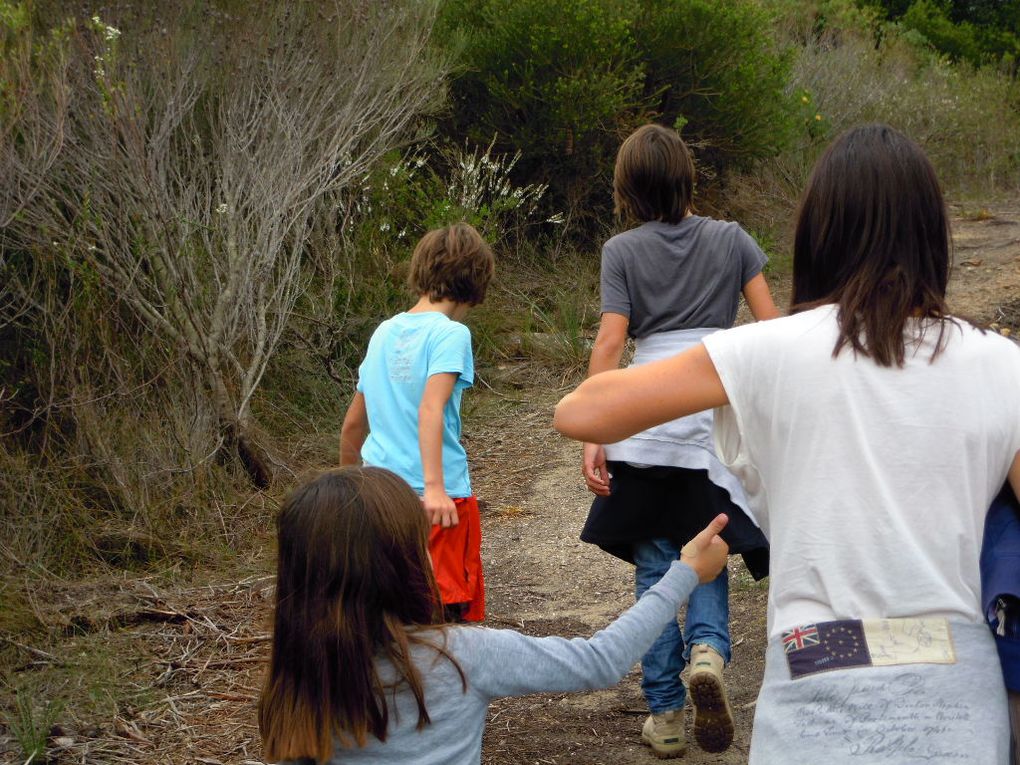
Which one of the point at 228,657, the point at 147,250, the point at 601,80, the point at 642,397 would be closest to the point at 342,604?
the point at 642,397

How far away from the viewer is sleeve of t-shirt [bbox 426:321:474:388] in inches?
137

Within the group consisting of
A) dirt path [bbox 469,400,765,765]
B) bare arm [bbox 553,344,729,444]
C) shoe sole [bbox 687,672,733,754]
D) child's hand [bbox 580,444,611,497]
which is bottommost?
dirt path [bbox 469,400,765,765]

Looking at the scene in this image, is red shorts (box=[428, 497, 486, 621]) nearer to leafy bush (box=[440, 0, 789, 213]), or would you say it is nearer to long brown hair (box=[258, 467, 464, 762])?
long brown hair (box=[258, 467, 464, 762])

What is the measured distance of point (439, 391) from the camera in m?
3.47

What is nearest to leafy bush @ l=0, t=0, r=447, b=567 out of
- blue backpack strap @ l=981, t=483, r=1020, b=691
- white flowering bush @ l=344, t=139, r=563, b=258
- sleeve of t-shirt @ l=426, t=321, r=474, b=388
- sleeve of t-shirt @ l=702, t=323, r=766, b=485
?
white flowering bush @ l=344, t=139, r=563, b=258

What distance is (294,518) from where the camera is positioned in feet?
6.58

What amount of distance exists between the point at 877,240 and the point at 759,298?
169 cm

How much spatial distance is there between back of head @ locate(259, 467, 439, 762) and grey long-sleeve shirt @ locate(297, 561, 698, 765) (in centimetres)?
4

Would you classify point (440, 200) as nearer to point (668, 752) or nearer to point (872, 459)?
point (668, 752)

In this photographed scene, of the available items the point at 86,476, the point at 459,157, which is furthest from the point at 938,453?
the point at 459,157

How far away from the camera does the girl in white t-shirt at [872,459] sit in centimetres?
166

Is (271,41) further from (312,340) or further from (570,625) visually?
(570,625)

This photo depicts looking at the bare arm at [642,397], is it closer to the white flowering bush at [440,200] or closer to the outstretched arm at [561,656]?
the outstretched arm at [561,656]

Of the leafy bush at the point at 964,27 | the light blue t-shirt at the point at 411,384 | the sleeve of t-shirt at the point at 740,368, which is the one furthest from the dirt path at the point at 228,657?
the leafy bush at the point at 964,27
